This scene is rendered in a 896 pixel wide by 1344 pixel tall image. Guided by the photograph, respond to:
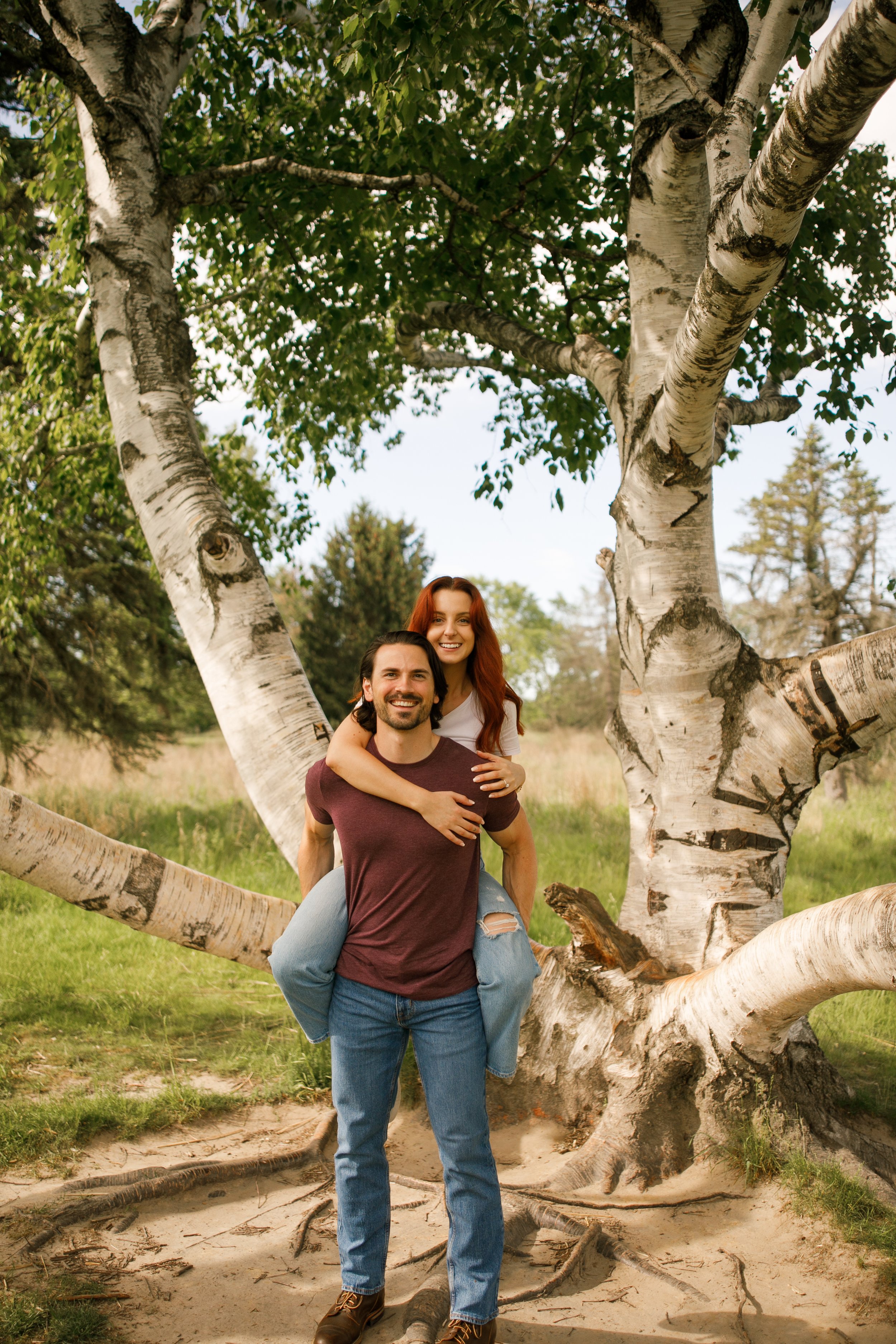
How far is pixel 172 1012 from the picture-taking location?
4.88 metres

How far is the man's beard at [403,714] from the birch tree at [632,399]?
123 cm

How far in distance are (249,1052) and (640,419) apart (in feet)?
→ 12.1

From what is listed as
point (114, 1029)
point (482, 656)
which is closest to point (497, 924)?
point (482, 656)

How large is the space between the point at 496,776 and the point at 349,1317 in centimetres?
151

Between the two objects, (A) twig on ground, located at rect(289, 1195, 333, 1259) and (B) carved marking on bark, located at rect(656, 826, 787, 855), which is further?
(B) carved marking on bark, located at rect(656, 826, 787, 855)

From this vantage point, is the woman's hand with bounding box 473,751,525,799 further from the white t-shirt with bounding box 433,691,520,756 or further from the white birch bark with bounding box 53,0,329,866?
the white birch bark with bounding box 53,0,329,866

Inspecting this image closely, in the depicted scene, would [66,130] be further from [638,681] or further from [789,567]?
[789,567]

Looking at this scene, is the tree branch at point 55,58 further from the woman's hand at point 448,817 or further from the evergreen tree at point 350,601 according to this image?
the evergreen tree at point 350,601

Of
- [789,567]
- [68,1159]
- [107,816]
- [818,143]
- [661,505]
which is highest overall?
[789,567]

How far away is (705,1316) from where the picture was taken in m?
2.45

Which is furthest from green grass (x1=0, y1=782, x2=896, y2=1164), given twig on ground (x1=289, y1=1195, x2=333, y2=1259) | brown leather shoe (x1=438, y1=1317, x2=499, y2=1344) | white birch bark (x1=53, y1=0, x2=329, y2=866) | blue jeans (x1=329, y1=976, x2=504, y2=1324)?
brown leather shoe (x1=438, y1=1317, x2=499, y2=1344)

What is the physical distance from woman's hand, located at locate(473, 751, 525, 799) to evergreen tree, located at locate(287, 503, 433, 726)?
61.9 ft

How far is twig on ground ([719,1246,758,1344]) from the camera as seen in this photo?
2.37 metres

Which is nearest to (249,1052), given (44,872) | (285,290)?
(44,872)
